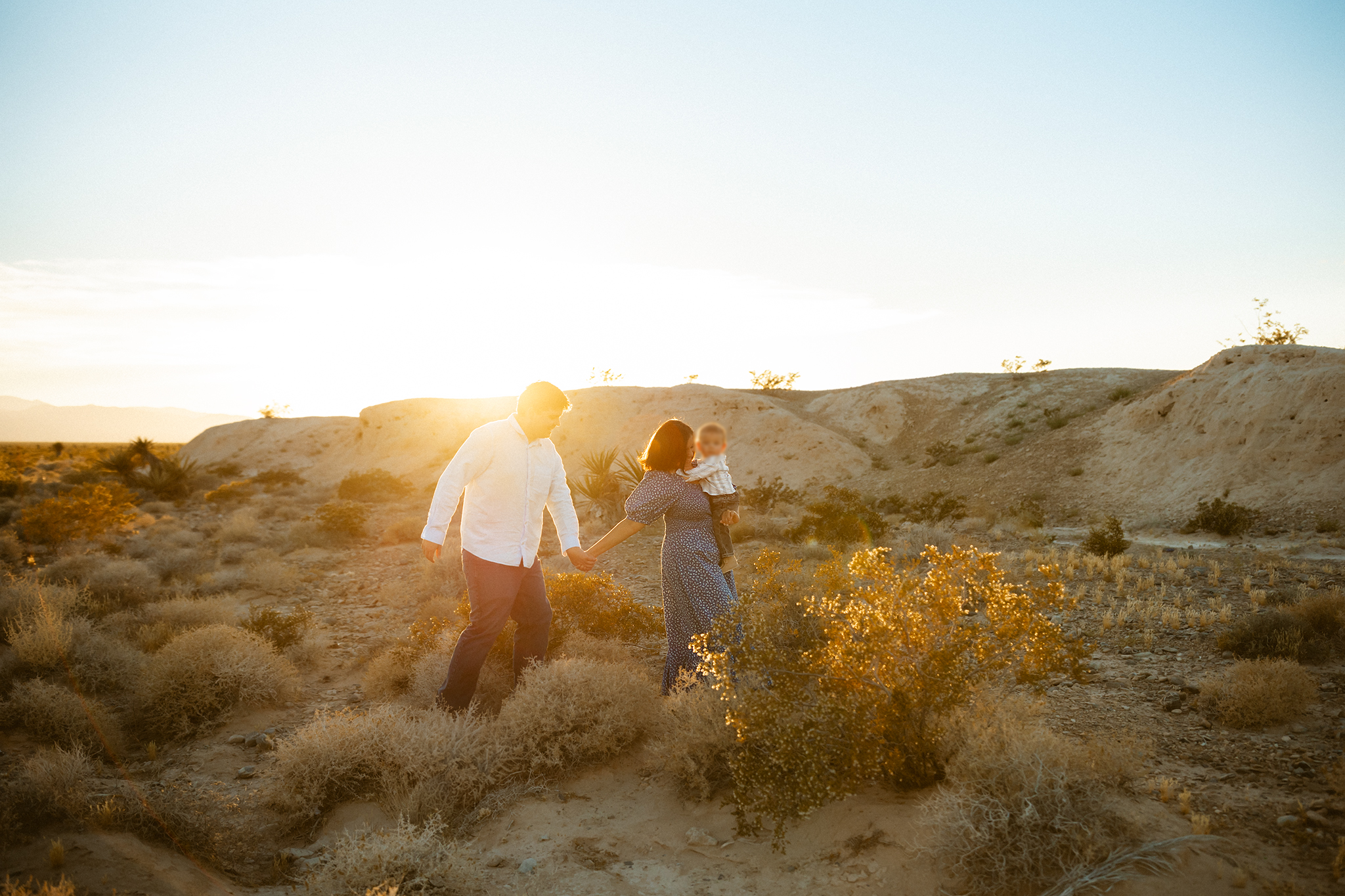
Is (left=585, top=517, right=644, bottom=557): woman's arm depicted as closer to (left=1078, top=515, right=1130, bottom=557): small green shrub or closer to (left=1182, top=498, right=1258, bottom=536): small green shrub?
(left=1078, top=515, right=1130, bottom=557): small green shrub

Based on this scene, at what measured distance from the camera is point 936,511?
58.5ft

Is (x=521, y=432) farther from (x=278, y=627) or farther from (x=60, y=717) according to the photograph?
(x=278, y=627)

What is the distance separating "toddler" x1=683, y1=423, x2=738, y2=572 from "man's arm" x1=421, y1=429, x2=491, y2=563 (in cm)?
127

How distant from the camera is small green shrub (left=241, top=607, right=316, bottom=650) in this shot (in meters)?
6.14

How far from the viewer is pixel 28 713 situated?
4125mm

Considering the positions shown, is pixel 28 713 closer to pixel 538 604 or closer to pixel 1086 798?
pixel 538 604

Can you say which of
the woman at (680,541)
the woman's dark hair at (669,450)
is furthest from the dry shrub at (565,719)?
the woman's dark hair at (669,450)

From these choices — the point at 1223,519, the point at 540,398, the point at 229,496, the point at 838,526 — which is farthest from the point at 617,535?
the point at 229,496

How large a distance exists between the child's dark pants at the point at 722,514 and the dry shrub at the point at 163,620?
15.9 feet

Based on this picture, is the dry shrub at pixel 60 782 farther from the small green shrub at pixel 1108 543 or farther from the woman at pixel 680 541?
the small green shrub at pixel 1108 543

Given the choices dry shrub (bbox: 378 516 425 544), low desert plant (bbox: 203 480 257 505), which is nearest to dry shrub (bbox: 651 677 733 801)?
dry shrub (bbox: 378 516 425 544)

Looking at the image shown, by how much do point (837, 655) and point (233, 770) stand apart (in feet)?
12.1

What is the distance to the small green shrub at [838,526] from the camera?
10922 millimetres

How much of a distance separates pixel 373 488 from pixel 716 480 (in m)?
21.2
